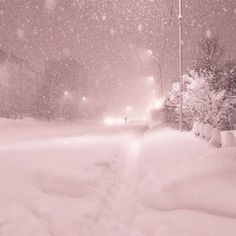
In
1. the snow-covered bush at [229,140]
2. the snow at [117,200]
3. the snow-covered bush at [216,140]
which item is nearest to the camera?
the snow at [117,200]

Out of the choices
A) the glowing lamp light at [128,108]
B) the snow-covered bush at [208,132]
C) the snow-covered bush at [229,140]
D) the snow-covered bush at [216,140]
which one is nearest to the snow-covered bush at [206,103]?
the snow-covered bush at [208,132]

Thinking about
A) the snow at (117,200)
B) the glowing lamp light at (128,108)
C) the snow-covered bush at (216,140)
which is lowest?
the snow at (117,200)

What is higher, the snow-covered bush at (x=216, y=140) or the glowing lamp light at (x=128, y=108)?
the glowing lamp light at (x=128, y=108)

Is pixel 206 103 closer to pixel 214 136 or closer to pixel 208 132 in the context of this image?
pixel 208 132

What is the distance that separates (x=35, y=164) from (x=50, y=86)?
66696 mm

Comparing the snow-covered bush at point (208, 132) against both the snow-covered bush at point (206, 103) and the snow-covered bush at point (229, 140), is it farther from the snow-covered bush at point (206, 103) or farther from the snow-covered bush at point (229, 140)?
the snow-covered bush at point (206, 103)

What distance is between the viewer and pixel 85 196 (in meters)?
6.91

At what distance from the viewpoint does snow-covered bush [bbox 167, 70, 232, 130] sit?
103ft

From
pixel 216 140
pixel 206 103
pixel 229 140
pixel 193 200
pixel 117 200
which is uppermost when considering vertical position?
pixel 206 103

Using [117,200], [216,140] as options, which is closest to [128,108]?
[216,140]

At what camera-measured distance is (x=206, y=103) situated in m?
32.0

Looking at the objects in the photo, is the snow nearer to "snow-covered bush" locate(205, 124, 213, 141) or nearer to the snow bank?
the snow bank

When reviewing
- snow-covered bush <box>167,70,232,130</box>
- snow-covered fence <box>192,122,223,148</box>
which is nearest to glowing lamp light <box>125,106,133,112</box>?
snow-covered bush <box>167,70,232,130</box>

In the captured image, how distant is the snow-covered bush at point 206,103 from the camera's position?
31.5m
